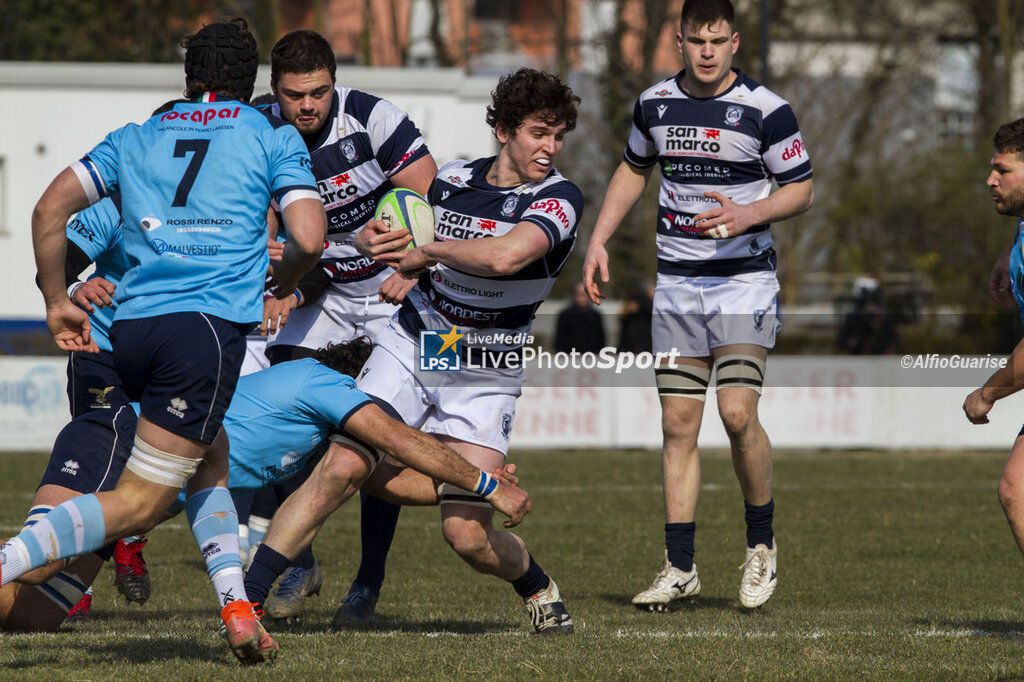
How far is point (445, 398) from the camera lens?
18.2ft

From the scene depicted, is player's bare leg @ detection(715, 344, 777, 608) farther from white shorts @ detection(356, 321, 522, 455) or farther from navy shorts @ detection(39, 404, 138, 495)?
navy shorts @ detection(39, 404, 138, 495)

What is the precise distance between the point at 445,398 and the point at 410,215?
79 cm

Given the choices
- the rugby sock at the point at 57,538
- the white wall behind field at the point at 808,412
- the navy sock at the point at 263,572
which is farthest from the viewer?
the white wall behind field at the point at 808,412

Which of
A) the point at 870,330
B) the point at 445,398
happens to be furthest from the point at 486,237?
the point at 870,330

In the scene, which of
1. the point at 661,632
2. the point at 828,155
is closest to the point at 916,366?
the point at 661,632

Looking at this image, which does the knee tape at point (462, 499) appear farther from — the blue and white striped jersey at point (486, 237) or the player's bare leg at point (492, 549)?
the blue and white striped jersey at point (486, 237)

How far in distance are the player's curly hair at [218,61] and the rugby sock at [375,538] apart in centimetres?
228

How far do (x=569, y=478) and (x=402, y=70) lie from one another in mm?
12697

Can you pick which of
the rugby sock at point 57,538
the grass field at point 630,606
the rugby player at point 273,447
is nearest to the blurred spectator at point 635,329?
the grass field at point 630,606

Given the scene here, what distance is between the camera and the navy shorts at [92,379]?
5754 mm

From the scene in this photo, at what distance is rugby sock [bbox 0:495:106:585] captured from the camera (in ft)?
13.6

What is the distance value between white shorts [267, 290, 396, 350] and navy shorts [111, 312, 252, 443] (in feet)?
7.30

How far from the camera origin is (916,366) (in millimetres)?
16453

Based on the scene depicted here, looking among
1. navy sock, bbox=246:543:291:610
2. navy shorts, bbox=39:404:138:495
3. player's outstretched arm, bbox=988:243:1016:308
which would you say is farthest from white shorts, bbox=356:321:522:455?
player's outstretched arm, bbox=988:243:1016:308
